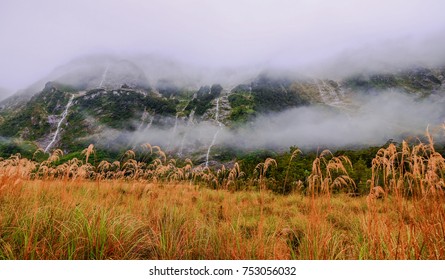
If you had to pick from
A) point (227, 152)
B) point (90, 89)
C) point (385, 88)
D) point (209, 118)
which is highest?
point (90, 89)

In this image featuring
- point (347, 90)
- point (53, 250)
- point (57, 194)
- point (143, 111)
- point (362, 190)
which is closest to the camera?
point (53, 250)

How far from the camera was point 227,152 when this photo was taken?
110 meters

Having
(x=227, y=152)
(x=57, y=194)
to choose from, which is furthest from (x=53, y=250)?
(x=227, y=152)

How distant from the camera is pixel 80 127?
345 feet

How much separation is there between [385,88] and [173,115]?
415ft

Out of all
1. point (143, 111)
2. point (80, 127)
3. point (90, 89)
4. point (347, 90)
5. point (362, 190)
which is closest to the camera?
point (362, 190)

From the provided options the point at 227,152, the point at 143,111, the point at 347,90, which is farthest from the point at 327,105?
the point at 143,111

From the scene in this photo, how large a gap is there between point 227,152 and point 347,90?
132752 mm

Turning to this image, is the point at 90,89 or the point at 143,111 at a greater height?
the point at 90,89

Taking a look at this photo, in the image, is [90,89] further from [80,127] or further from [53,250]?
[53,250]
